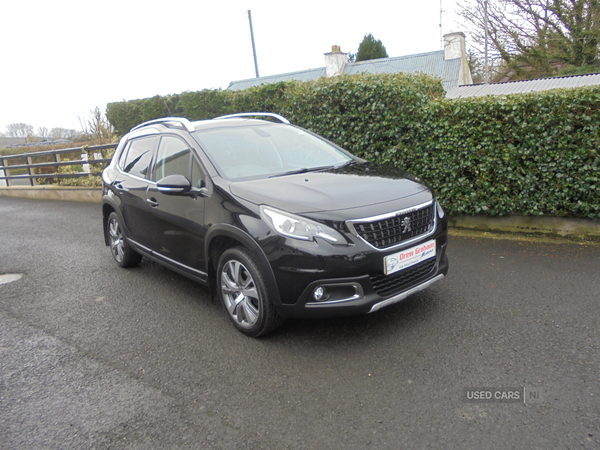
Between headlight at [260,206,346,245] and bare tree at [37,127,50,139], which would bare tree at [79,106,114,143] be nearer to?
headlight at [260,206,346,245]

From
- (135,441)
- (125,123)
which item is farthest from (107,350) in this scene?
(125,123)

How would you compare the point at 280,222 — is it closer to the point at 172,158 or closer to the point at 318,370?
the point at 318,370

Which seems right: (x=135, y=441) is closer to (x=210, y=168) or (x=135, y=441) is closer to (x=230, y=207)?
(x=230, y=207)

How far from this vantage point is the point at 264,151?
4.48 metres

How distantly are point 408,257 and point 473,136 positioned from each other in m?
3.52

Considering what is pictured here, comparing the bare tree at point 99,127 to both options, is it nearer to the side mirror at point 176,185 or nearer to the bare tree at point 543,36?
the side mirror at point 176,185

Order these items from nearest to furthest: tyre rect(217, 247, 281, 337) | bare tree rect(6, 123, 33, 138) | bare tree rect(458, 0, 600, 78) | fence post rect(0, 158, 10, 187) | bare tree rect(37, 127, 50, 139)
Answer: tyre rect(217, 247, 281, 337) → fence post rect(0, 158, 10, 187) → bare tree rect(458, 0, 600, 78) → bare tree rect(37, 127, 50, 139) → bare tree rect(6, 123, 33, 138)

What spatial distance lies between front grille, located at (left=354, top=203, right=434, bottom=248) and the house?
2210 centimetres

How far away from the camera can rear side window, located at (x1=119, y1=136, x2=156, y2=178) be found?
16.4 feet

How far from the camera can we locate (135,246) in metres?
5.29

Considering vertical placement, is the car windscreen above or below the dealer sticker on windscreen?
above

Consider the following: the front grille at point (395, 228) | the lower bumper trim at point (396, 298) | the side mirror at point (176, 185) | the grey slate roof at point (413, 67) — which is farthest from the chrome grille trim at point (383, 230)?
the grey slate roof at point (413, 67)

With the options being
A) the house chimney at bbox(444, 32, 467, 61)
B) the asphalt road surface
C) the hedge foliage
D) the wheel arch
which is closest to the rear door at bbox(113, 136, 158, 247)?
the asphalt road surface

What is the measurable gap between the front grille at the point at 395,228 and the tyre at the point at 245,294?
0.84 meters
